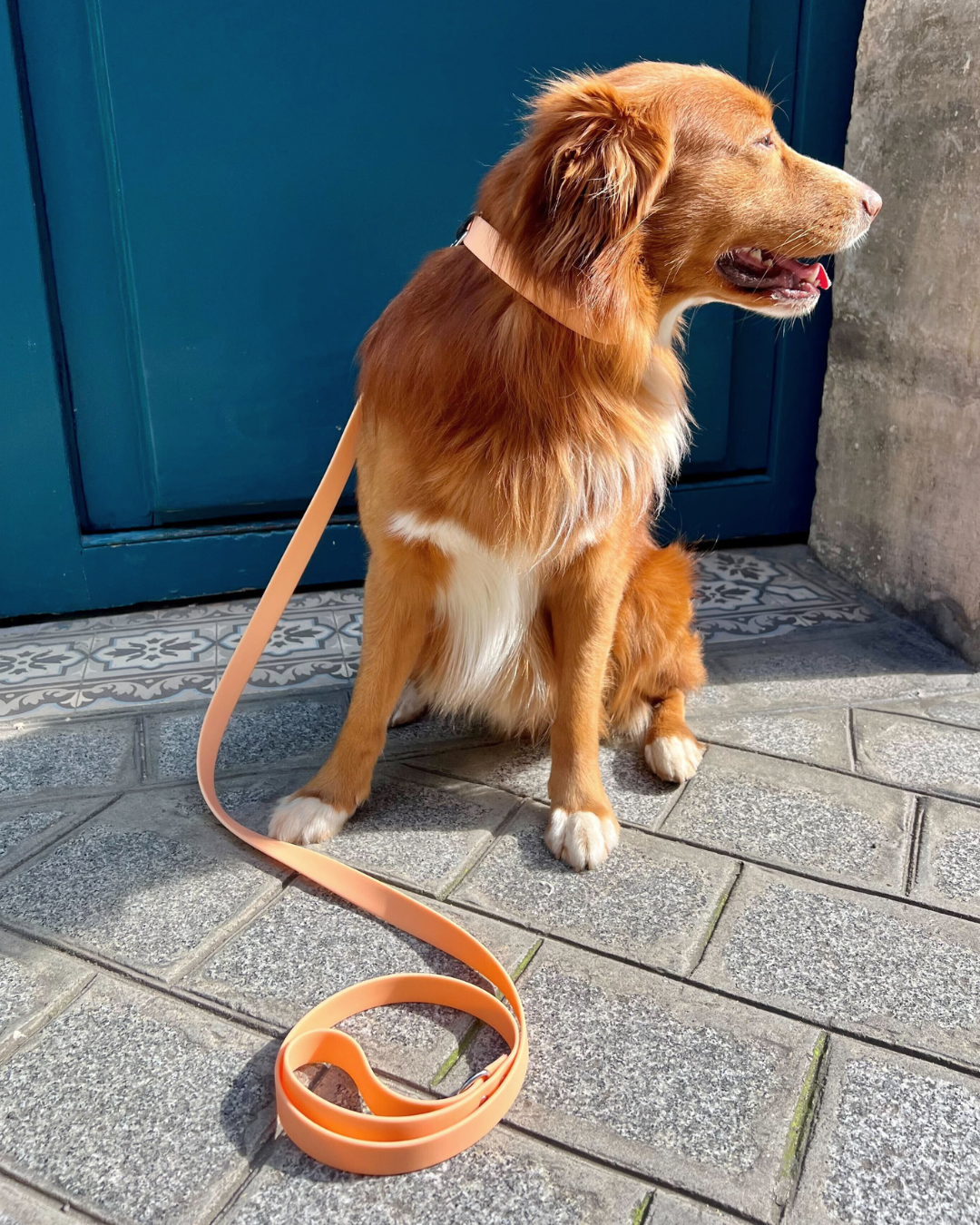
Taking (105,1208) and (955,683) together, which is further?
(955,683)

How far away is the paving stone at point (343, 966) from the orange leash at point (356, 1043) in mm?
25

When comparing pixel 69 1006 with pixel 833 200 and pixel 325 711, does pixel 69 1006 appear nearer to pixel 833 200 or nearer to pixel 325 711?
pixel 325 711

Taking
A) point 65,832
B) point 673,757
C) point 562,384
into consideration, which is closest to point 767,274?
point 562,384

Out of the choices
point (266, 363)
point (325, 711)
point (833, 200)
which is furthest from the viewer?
point (266, 363)

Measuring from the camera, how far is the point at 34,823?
6.34 feet

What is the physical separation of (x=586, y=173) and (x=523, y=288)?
0.62ft

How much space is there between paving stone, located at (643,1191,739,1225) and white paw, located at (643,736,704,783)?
3.23ft

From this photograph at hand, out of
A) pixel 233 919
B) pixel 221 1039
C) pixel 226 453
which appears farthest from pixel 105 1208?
pixel 226 453

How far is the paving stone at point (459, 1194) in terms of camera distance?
1141mm

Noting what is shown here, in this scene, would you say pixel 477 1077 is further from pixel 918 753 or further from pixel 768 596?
pixel 768 596

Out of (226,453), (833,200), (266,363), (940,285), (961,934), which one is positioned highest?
(833,200)

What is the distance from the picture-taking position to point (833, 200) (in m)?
1.67

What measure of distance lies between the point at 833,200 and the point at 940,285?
1.11 m

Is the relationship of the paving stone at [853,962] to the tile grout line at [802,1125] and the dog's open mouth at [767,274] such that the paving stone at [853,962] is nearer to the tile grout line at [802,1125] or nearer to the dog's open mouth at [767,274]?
the tile grout line at [802,1125]
